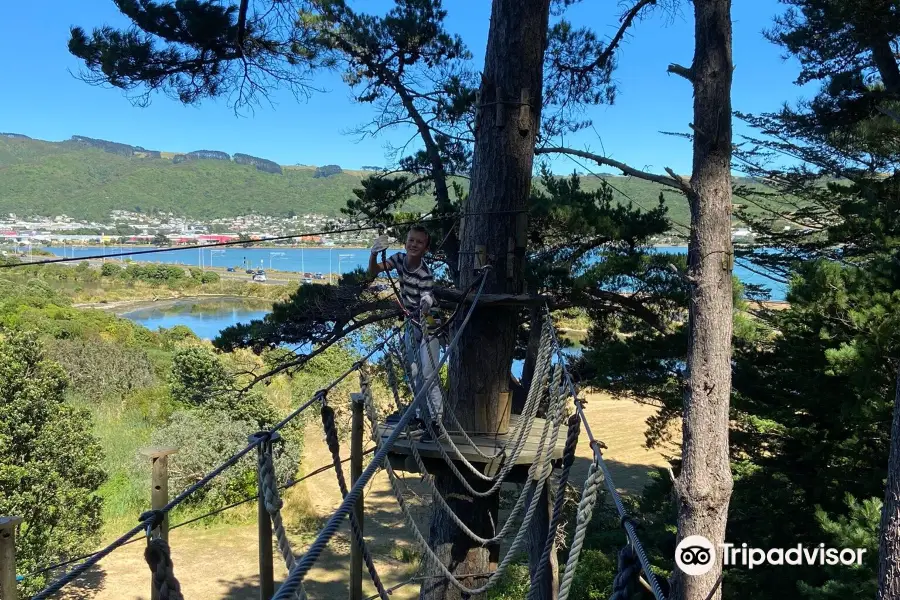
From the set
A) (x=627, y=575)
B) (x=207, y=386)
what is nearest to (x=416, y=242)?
(x=627, y=575)

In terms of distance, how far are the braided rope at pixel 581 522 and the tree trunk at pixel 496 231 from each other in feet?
5.46

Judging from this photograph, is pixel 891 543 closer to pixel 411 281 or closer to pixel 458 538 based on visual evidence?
pixel 458 538

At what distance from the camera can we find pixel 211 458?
10203 mm

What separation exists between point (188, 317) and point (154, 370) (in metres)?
22.5

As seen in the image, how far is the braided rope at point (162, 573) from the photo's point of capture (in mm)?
1135

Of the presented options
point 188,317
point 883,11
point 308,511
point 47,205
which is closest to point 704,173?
point 883,11

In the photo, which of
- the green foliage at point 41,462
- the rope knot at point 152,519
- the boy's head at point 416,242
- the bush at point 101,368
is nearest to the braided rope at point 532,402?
the boy's head at point 416,242

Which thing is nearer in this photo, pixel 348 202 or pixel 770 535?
pixel 770 535

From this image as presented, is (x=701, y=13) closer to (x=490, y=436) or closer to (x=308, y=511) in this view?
(x=490, y=436)

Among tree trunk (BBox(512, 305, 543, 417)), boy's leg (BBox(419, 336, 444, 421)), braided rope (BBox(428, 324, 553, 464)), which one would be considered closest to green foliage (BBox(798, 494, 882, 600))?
braided rope (BBox(428, 324, 553, 464))

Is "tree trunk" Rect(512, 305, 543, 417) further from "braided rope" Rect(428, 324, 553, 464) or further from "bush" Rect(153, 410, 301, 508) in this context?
"bush" Rect(153, 410, 301, 508)

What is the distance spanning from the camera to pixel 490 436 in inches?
126

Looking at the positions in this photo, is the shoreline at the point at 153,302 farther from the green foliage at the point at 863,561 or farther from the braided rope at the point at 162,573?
the braided rope at the point at 162,573

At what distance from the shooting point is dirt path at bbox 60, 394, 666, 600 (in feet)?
27.1
